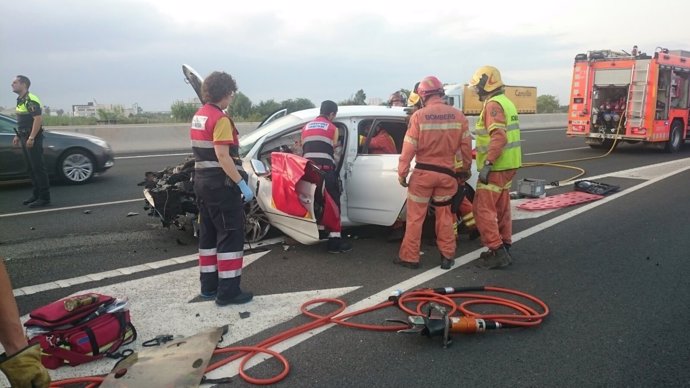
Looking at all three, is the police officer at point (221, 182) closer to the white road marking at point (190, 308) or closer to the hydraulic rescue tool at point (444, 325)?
the white road marking at point (190, 308)

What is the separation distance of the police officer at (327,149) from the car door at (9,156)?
6353 mm

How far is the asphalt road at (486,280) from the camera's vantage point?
3172mm

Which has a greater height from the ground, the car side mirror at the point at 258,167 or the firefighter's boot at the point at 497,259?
the car side mirror at the point at 258,167

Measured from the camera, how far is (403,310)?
3.98m

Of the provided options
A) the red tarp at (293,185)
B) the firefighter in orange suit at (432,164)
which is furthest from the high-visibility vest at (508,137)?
the red tarp at (293,185)

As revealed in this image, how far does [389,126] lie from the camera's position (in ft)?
20.9

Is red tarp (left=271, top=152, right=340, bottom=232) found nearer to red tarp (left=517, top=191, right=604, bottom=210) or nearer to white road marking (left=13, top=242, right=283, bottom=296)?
white road marking (left=13, top=242, right=283, bottom=296)

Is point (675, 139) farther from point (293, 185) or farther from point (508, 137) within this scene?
point (293, 185)

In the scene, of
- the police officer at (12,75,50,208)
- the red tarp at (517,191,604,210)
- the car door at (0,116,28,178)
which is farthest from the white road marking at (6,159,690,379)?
the car door at (0,116,28,178)

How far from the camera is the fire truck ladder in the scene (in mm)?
14180

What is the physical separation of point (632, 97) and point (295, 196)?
12.9 meters

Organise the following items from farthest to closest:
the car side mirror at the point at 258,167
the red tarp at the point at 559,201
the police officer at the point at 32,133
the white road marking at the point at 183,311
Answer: the police officer at the point at 32,133, the red tarp at the point at 559,201, the car side mirror at the point at 258,167, the white road marking at the point at 183,311

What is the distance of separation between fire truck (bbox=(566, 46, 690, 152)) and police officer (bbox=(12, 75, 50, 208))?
14.1 metres

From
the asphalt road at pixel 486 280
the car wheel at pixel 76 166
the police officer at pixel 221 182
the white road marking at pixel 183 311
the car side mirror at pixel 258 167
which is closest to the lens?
the asphalt road at pixel 486 280
